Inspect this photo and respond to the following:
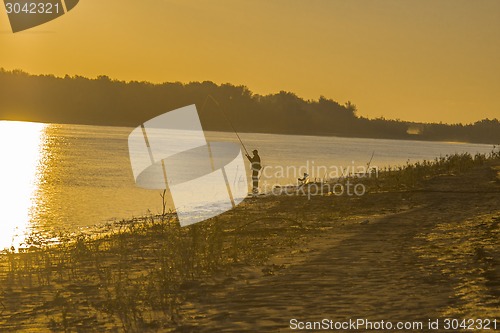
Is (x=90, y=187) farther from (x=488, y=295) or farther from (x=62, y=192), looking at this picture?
(x=488, y=295)

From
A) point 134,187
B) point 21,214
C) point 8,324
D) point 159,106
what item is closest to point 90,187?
point 134,187

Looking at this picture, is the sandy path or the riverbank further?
the riverbank

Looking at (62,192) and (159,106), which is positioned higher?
(159,106)

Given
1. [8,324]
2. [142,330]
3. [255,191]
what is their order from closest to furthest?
[142,330] → [8,324] → [255,191]

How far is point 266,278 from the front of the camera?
412 inches

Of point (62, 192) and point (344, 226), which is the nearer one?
point (344, 226)

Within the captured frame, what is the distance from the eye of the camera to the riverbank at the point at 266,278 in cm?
818

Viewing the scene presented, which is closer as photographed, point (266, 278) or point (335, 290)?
point (335, 290)

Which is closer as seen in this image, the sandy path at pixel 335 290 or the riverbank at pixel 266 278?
the sandy path at pixel 335 290

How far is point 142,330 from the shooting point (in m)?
7.96

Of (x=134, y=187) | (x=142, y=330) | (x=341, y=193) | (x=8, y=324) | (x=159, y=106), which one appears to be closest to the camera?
(x=142, y=330)

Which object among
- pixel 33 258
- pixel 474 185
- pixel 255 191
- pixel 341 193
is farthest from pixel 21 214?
pixel 474 185

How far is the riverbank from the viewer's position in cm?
818

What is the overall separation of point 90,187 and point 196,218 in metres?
27.8
